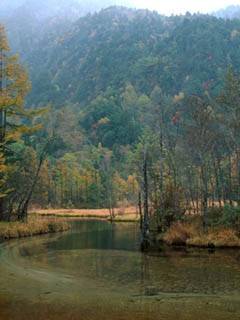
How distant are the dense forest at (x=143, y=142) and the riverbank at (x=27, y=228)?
2.10 metres

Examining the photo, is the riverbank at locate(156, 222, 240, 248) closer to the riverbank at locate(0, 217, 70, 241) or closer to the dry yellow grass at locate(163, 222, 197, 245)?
the dry yellow grass at locate(163, 222, 197, 245)

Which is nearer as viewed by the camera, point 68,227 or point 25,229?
point 25,229

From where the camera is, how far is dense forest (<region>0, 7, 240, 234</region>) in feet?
122

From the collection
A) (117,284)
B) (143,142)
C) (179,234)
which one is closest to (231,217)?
(179,234)

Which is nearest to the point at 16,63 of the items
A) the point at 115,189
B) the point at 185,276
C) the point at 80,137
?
the point at 185,276

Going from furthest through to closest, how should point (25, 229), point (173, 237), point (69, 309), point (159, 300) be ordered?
point (25, 229)
point (173, 237)
point (159, 300)
point (69, 309)

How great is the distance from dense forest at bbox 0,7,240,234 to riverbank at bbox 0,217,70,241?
2.10 meters

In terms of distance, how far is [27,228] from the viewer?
39.7 m

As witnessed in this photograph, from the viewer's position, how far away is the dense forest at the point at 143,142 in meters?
37.2

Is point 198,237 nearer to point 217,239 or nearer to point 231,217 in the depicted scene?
point 217,239

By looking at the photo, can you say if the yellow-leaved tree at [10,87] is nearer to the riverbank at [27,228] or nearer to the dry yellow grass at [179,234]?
the riverbank at [27,228]

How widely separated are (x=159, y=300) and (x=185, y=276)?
4.86 metres

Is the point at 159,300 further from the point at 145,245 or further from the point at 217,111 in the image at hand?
the point at 217,111

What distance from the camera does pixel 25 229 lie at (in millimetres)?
39219
